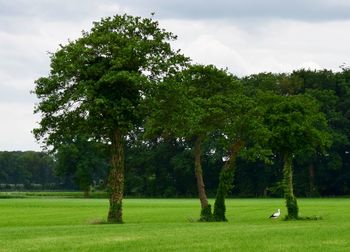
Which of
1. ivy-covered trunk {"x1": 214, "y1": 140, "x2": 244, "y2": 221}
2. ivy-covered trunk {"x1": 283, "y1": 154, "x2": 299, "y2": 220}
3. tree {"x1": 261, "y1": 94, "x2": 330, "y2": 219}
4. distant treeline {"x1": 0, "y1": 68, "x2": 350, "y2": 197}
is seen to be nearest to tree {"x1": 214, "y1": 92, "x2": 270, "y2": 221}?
ivy-covered trunk {"x1": 214, "y1": 140, "x2": 244, "y2": 221}

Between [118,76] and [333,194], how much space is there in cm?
8959

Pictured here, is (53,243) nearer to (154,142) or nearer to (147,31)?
(147,31)

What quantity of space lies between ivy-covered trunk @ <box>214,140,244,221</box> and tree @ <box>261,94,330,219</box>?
2.77 meters

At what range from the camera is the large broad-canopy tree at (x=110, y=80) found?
41000 millimetres

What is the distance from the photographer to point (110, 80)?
39.9 m

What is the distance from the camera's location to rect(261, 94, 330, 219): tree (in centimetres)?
4619

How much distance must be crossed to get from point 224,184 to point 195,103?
6369 millimetres

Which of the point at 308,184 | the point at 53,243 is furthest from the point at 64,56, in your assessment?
the point at 308,184

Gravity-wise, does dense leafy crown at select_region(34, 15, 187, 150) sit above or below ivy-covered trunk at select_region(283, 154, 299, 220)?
above

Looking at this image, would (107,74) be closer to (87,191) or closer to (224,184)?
(224,184)

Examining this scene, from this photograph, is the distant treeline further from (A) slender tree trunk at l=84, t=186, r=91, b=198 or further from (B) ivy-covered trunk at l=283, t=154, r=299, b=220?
(B) ivy-covered trunk at l=283, t=154, r=299, b=220

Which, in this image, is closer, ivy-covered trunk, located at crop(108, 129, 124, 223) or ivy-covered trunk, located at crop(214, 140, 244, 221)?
ivy-covered trunk, located at crop(108, 129, 124, 223)

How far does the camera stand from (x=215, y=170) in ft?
438

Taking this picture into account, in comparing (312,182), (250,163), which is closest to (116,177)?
(312,182)
